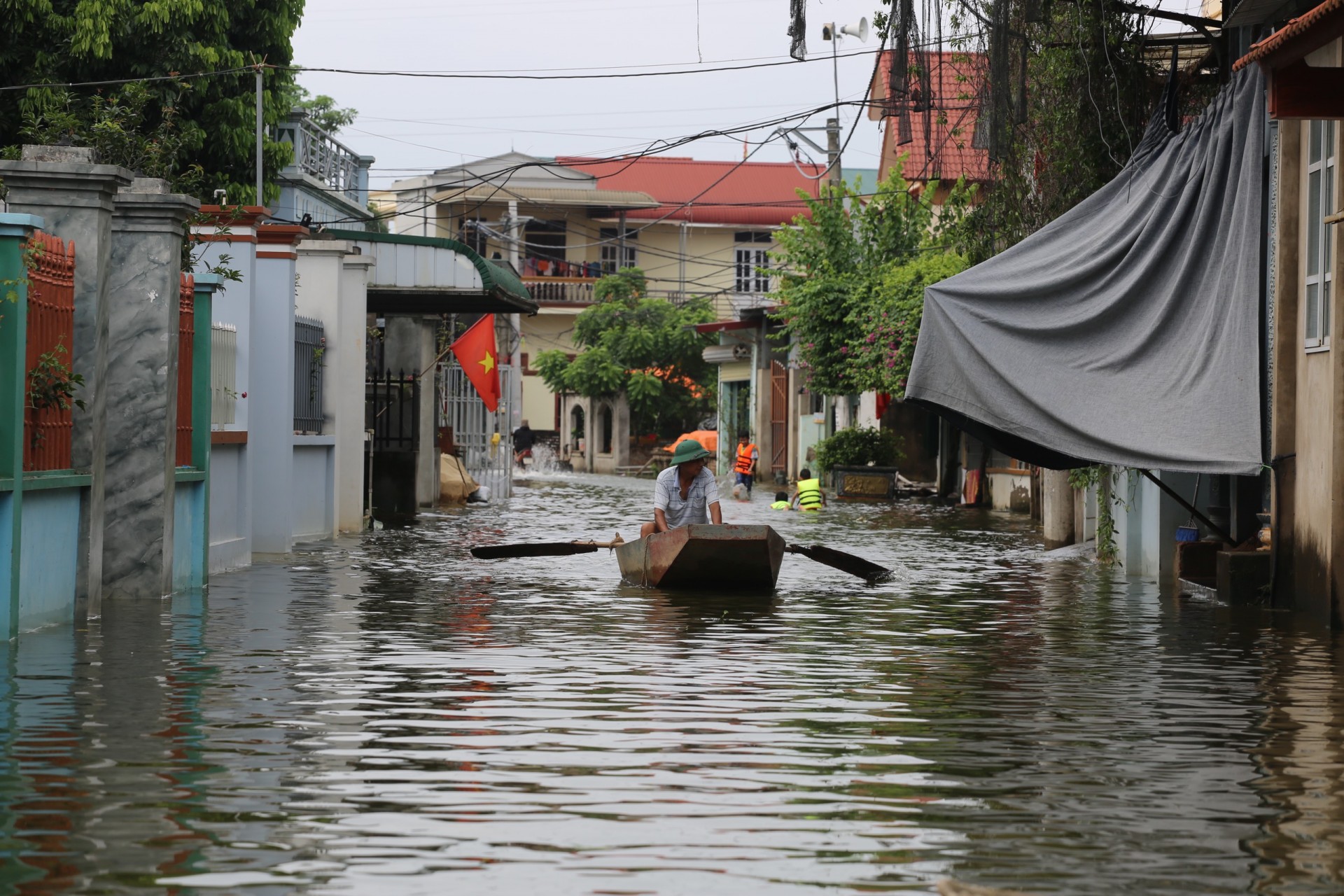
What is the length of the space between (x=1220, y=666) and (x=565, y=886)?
23.5ft

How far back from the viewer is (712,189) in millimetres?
67688

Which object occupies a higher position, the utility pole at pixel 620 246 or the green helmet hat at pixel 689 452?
the utility pole at pixel 620 246

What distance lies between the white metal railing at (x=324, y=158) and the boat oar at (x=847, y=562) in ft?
59.2

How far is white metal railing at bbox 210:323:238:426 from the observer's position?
62.8 feet

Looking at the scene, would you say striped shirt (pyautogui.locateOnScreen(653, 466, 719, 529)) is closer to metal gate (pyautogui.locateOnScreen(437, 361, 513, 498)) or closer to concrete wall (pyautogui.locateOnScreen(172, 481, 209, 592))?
concrete wall (pyautogui.locateOnScreen(172, 481, 209, 592))

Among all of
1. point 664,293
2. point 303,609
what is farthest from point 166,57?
point 664,293

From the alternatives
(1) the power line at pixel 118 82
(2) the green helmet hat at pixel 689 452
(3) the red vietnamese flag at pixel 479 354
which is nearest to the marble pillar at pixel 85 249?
(2) the green helmet hat at pixel 689 452

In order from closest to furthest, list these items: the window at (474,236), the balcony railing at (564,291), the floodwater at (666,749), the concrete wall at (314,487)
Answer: the floodwater at (666,749), the concrete wall at (314,487), the window at (474,236), the balcony railing at (564,291)

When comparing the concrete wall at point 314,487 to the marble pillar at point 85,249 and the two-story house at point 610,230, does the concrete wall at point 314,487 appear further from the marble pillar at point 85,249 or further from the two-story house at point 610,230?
the two-story house at point 610,230

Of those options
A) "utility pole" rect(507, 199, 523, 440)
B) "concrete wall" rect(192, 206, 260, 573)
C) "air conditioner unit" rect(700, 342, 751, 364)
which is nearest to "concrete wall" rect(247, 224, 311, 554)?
"concrete wall" rect(192, 206, 260, 573)

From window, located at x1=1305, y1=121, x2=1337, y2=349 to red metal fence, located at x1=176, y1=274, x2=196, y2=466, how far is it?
9380 mm

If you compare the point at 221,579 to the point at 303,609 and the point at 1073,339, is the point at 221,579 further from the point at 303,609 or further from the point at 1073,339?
the point at 1073,339

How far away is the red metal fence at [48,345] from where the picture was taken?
12867mm

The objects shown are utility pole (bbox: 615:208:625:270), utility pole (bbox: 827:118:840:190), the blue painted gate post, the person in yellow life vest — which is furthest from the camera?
utility pole (bbox: 615:208:625:270)
